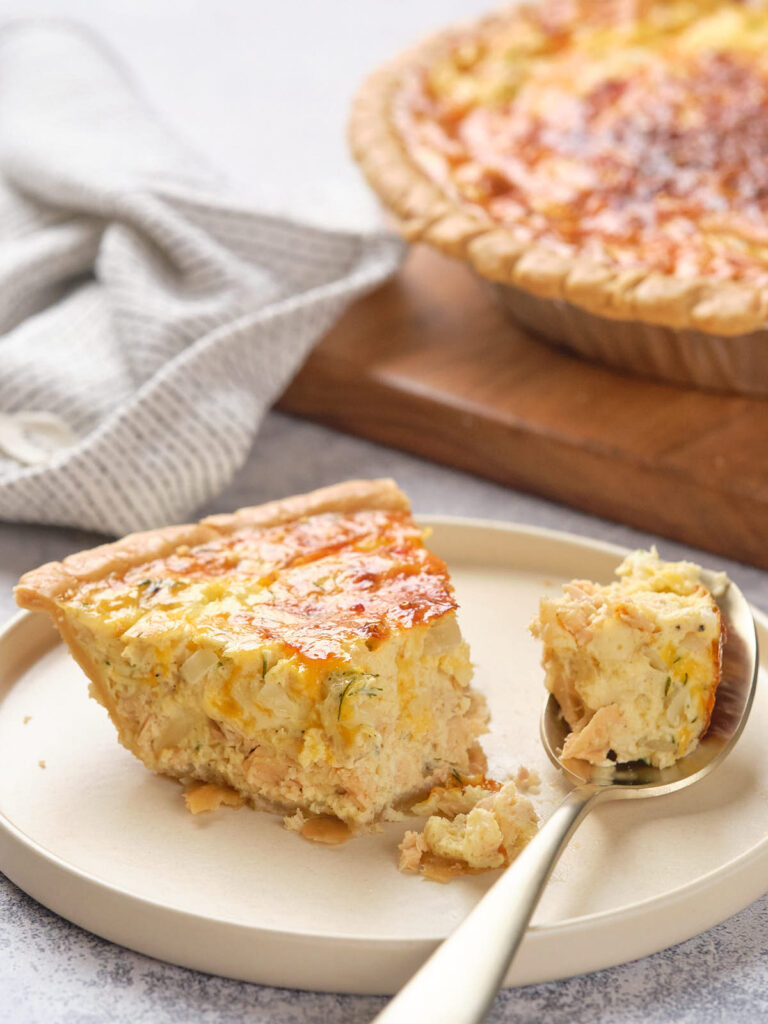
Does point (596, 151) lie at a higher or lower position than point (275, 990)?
higher

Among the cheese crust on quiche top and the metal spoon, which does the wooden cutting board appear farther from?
the metal spoon

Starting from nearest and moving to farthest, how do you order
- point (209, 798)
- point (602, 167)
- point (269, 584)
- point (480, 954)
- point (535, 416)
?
point (480, 954) → point (209, 798) → point (269, 584) → point (535, 416) → point (602, 167)

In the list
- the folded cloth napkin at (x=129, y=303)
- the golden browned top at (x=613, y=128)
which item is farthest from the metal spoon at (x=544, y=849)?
the folded cloth napkin at (x=129, y=303)

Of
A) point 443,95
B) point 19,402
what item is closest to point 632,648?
point 19,402

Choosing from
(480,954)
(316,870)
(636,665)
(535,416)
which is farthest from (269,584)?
(535,416)

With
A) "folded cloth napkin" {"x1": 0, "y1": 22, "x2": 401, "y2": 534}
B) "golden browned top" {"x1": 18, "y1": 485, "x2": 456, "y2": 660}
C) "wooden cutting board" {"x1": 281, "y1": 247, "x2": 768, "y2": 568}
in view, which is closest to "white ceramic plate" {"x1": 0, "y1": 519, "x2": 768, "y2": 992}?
"golden browned top" {"x1": 18, "y1": 485, "x2": 456, "y2": 660}

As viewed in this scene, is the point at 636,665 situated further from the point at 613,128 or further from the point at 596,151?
the point at 613,128
